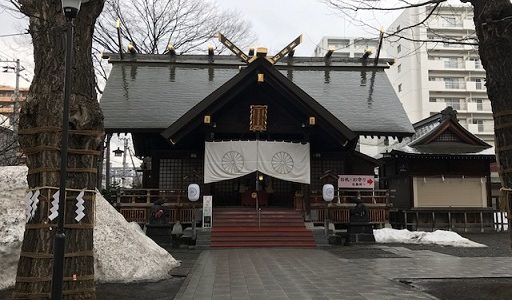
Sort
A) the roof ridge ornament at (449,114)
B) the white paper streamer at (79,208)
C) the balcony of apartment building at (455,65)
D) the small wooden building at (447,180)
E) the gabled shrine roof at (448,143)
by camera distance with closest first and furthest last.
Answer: the white paper streamer at (79,208) < the gabled shrine roof at (448,143) < the small wooden building at (447,180) < the roof ridge ornament at (449,114) < the balcony of apartment building at (455,65)

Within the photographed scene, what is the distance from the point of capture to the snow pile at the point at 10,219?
333 inches

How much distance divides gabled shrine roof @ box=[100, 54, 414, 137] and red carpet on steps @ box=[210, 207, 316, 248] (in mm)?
5041

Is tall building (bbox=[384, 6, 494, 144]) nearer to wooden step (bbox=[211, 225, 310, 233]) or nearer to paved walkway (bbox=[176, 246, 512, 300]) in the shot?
wooden step (bbox=[211, 225, 310, 233])

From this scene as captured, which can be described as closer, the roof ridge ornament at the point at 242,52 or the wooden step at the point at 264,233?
the wooden step at the point at 264,233

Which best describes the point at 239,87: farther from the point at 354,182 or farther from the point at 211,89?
the point at 354,182

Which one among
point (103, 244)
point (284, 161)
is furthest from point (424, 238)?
point (103, 244)

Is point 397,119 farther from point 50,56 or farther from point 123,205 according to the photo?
point 50,56

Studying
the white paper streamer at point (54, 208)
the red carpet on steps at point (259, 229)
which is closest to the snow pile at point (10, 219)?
the white paper streamer at point (54, 208)

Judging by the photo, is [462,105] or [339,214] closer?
[339,214]

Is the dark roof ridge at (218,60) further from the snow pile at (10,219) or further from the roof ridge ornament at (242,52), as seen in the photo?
the snow pile at (10,219)

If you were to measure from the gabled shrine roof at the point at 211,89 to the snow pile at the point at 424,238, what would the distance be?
463 cm

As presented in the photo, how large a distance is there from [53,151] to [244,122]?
535 inches

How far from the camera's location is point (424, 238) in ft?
58.4

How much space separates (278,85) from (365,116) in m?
5.63
